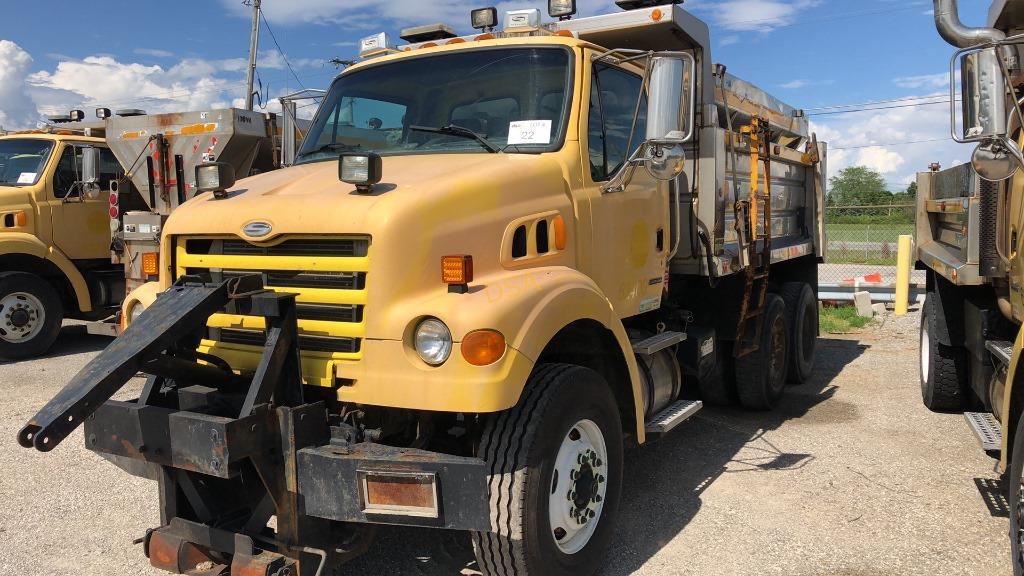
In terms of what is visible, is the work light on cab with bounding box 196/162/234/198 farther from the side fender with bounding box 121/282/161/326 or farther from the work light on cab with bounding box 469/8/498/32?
the work light on cab with bounding box 469/8/498/32

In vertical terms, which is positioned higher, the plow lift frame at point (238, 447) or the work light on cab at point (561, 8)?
the work light on cab at point (561, 8)

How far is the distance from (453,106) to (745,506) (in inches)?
112

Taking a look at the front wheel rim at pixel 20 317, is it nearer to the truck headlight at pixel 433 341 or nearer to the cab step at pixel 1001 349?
the truck headlight at pixel 433 341

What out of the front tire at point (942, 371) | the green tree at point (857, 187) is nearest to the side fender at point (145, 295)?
the front tire at point (942, 371)

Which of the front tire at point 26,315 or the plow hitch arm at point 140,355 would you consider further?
the front tire at point 26,315

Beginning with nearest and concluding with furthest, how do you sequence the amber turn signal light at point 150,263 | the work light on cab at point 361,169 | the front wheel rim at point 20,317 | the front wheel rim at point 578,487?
the work light on cab at point 361,169 → the front wheel rim at point 578,487 → the amber turn signal light at point 150,263 → the front wheel rim at point 20,317

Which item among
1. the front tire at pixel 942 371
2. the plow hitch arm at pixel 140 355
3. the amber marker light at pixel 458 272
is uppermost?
the amber marker light at pixel 458 272

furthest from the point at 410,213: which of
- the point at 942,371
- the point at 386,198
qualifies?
the point at 942,371

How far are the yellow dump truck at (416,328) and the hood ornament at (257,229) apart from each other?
16mm

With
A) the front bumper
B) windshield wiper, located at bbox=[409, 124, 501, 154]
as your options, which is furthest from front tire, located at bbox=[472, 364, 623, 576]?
windshield wiper, located at bbox=[409, 124, 501, 154]

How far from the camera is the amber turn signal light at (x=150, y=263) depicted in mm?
8406

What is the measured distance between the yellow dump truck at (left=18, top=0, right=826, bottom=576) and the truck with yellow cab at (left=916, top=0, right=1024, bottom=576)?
1231mm

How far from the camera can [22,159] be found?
33.7 feet

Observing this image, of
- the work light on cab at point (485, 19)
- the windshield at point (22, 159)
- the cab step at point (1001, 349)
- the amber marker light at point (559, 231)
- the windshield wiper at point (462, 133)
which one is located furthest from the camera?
the windshield at point (22, 159)
